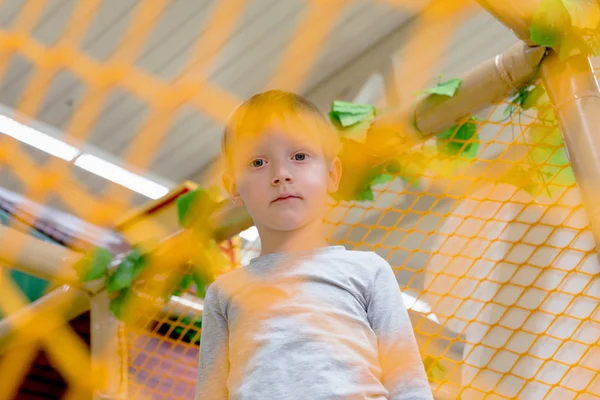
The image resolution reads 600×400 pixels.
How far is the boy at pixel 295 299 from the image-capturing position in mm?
554

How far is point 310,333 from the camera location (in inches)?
22.4

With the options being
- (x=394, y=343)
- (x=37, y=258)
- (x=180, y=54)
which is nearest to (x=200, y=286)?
(x=37, y=258)

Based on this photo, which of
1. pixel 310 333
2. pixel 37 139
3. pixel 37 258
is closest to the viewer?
pixel 310 333

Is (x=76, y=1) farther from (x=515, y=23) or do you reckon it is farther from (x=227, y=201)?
(x=515, y=23)

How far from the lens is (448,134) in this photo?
910mm

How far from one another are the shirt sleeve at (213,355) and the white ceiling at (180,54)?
2.00 metres

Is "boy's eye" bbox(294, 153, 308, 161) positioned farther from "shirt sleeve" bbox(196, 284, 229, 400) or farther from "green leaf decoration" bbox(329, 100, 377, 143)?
"green leaf decoration" bbox(329, 100, 377, 143)

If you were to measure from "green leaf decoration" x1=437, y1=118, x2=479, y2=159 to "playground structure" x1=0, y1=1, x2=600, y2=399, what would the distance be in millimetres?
17

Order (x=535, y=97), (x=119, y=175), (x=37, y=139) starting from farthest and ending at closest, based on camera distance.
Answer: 1. (x=119, y=175)
2. (x=37, y=139)
3. (x=535, y=97)

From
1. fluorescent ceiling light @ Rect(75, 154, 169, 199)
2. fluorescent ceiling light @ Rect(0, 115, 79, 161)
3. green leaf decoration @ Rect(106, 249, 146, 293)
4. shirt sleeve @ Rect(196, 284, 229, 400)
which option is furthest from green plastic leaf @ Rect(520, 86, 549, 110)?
fluorescent ceiling light @ Rect(0, 115, 79, 161)

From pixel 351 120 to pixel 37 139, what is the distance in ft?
8.27

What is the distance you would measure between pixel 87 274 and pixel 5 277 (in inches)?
15.8

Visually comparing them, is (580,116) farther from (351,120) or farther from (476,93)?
(351,120)

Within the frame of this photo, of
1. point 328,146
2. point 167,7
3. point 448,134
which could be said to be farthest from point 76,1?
point 328,146
